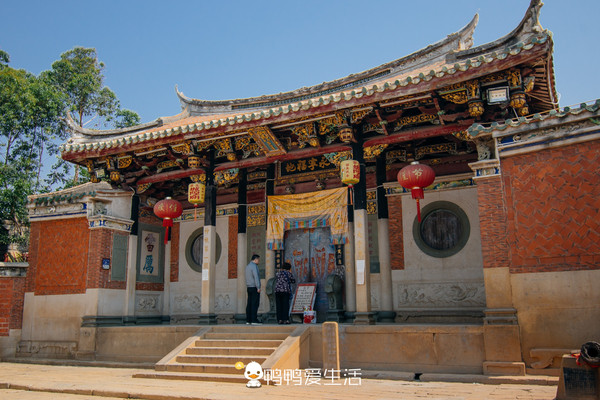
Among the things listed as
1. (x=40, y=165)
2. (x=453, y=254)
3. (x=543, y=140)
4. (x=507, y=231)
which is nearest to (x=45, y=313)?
(x=453, y=254)

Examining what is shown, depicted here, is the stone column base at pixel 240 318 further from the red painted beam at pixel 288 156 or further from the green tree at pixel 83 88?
the green tree at pixel 83 88

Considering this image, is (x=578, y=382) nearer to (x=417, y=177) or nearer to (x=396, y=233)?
(x=417, y=177)

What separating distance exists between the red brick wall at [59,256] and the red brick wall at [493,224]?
8100mm

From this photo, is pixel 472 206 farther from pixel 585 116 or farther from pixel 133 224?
pixel 133 224

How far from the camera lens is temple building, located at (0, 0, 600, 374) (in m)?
6.72

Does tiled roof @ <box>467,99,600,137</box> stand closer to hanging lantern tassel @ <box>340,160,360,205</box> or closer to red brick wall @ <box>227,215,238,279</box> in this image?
hanging lantern tassel @ <box>340,160,360,205</box>

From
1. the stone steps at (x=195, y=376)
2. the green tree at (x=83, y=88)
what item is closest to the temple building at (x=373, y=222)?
the stone steps at (x=195, y=376)

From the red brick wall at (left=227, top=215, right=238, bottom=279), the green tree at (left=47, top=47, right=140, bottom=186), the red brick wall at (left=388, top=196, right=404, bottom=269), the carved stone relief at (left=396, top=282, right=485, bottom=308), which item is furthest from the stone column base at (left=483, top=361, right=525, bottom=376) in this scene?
the green tree at (left=47, top=47, right=140, bottom=186)

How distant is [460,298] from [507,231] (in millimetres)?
2926

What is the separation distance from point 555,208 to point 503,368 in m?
2.20

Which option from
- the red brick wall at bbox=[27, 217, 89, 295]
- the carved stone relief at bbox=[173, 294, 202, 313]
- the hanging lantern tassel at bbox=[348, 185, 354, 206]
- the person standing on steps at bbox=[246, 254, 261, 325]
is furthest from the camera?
the carved stone relief at bbox=[173, 294, 202, 313]

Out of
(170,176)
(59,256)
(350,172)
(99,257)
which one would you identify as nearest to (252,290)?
(350,172)

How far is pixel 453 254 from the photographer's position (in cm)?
981

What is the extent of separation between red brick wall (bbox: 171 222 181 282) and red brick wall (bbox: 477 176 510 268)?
8.09 metres
